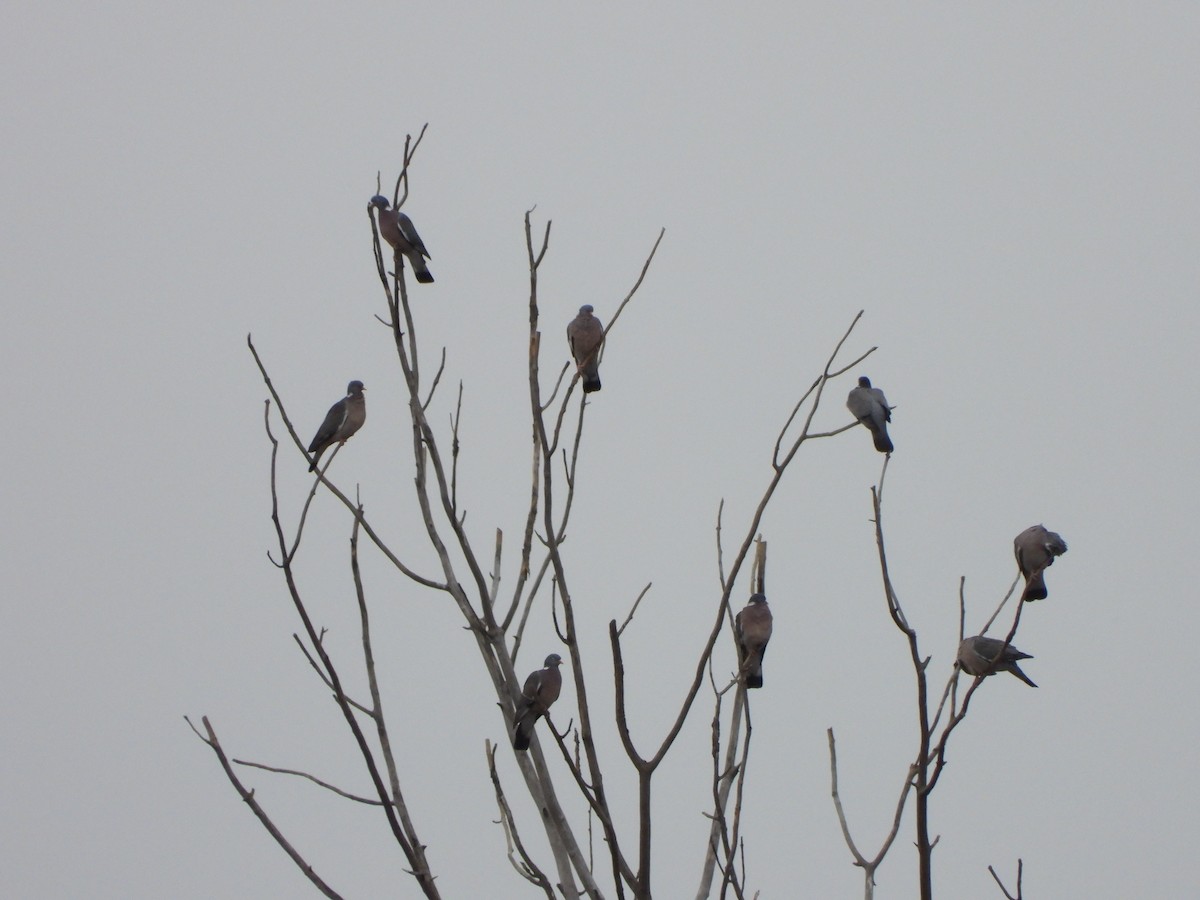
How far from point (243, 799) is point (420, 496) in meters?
0.92

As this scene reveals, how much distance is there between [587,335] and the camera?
7.66 metres

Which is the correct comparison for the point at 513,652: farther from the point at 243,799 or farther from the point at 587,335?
the point at 587,335

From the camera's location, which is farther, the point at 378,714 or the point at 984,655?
the point at 984,655

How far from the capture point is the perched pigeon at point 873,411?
6543mm

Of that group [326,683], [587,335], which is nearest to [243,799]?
[326,683]

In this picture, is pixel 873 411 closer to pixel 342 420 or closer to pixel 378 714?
pixel 342 420

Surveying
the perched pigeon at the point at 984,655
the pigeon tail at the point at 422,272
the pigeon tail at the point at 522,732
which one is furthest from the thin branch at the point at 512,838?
the pigeon tail at the point at 422,272

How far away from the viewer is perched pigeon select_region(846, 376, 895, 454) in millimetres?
6543

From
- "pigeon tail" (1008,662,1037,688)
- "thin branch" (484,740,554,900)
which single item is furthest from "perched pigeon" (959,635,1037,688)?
"thin branch" (484,740,554,900)

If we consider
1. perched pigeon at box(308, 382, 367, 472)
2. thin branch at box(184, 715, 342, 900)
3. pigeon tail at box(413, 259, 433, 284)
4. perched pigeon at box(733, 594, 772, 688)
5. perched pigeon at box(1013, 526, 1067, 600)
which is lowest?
thin branch at box(184, 715, 342, 900)

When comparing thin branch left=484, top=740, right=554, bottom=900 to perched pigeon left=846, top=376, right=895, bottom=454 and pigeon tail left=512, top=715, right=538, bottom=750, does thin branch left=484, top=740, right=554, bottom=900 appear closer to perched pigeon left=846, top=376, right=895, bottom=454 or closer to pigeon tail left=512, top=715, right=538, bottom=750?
pigeon tail left=512, top=715, right=538, bottom=750

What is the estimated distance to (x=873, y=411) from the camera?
6574 mm

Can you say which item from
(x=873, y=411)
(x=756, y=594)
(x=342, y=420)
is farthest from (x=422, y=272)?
(x=756, y=594)

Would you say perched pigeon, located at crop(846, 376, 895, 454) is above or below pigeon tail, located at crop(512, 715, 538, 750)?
above
